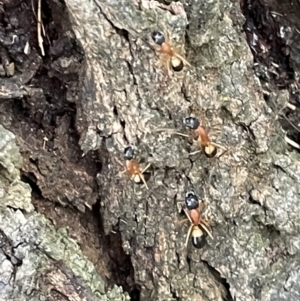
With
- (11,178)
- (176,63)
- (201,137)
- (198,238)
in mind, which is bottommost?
(198,238)

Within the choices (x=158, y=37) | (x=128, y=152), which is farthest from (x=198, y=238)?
(x=158, y=37)

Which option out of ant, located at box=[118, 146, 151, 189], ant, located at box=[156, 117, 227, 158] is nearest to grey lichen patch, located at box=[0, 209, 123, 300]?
ant, located at box=[118, 146, 151, 189]

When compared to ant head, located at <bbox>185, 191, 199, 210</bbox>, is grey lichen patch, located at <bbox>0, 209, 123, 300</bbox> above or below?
below

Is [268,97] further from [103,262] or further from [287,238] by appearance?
[103,262]

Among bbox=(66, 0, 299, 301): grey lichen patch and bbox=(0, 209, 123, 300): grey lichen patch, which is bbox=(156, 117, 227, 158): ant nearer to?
bbox=(66, 0, 299, 301): grey lichen patch

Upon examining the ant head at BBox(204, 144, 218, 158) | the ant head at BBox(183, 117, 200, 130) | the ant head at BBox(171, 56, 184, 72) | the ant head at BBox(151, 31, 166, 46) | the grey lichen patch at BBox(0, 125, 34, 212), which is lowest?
the grey lichen patch at BBox(0, 125, 34, 212)

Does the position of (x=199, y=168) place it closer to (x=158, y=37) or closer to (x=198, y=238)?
(x=198, y=238)

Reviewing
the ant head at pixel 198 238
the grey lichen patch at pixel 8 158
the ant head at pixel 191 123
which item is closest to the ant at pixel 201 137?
the ant head at pixel 191 123
